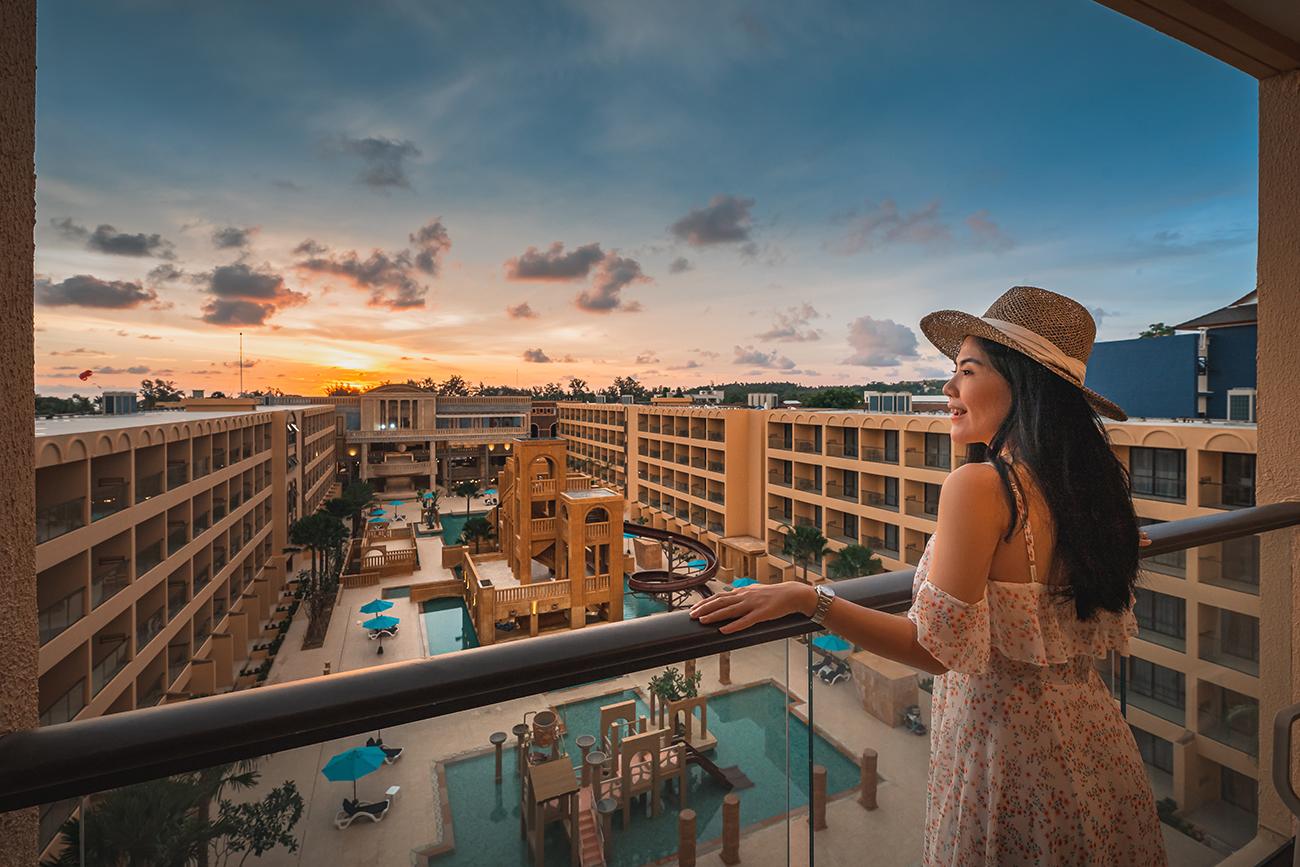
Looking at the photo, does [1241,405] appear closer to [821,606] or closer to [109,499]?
[821,606]

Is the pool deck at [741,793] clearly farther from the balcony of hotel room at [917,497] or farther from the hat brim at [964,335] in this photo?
the balcony of hotel room at [917,497]

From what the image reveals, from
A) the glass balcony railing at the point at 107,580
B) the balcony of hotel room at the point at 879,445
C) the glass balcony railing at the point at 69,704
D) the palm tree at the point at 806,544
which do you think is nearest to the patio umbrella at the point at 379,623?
the glass balcony railing at the point at 107,580

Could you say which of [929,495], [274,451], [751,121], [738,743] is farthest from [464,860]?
[751,121]

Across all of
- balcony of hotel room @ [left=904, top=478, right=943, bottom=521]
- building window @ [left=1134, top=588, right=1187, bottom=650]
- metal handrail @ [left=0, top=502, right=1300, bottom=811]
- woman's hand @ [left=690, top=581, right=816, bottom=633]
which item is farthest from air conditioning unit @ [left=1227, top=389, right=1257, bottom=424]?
metal handrail @ [left=0, top=502, right=1300, bottom=811]

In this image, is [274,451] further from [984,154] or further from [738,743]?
[984,154]

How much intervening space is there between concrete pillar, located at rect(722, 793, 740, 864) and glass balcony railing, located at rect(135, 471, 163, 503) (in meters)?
11.7

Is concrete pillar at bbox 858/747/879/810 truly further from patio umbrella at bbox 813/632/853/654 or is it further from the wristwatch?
the wristwatch

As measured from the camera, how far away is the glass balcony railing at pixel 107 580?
25.6 ft

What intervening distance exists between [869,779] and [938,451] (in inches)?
593

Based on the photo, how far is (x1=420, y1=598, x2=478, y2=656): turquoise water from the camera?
13.8m

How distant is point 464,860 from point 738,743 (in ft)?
1.78

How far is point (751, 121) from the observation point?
93.9ft

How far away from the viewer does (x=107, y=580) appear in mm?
8141

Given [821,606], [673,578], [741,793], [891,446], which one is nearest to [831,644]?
[821,606]
